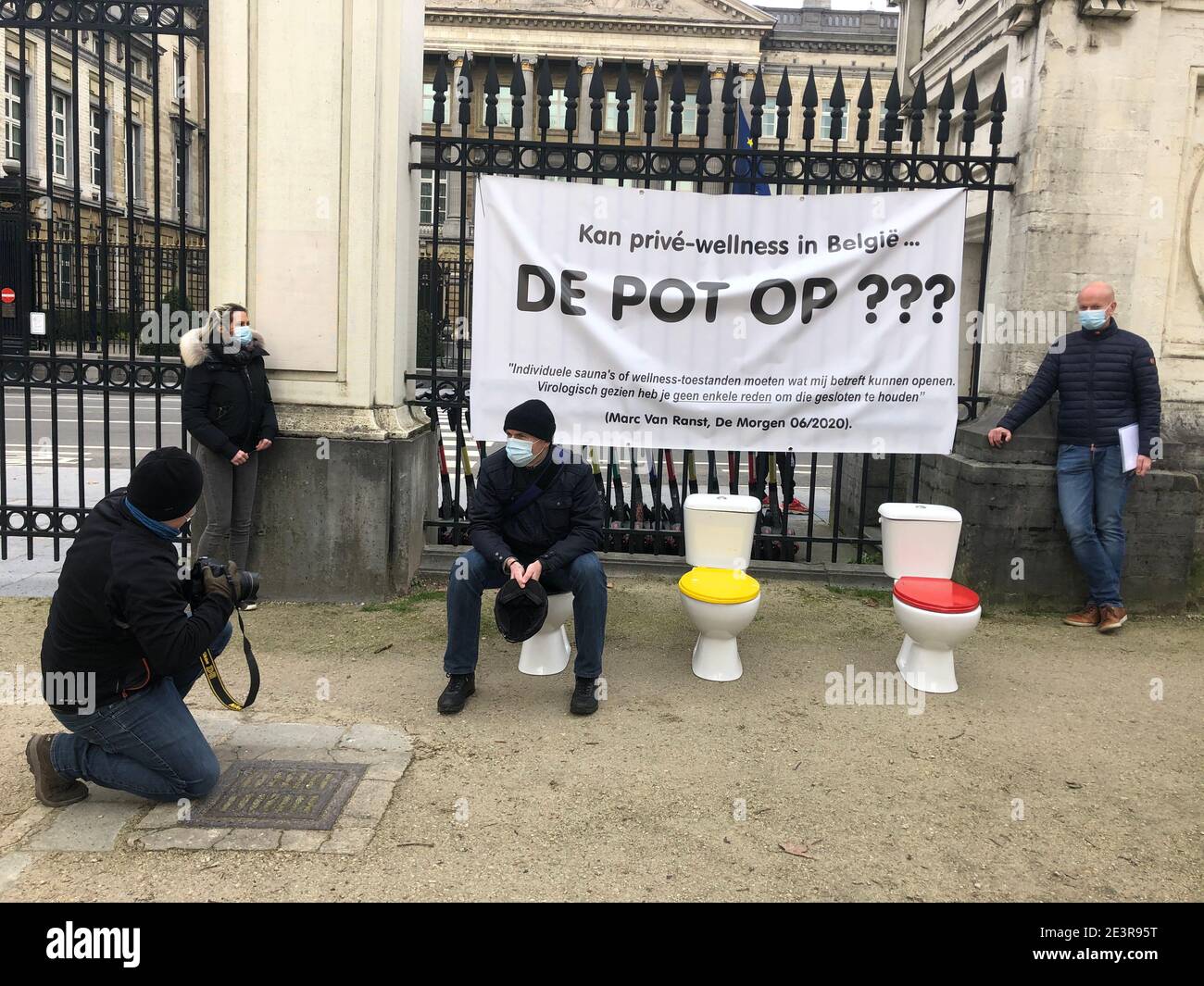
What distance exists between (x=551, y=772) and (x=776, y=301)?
3.86 meters

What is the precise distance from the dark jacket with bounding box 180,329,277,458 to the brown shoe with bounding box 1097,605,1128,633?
5606mm

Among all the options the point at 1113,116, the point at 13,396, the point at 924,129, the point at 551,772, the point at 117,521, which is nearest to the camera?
the point at 117,521

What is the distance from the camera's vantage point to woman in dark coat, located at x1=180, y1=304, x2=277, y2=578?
6.23 meters

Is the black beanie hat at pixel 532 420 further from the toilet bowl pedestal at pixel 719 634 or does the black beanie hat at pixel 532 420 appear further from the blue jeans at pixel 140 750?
the blue jeans at pixel 140 750

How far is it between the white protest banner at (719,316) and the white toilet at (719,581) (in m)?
1.33

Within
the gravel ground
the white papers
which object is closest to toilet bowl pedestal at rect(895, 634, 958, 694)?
the gravel ground

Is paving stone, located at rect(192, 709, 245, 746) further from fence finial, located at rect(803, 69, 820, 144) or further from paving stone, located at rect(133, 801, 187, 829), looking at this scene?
fence finial, located at rect(803, 69, 820, 144)

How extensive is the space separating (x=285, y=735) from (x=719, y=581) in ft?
7.78

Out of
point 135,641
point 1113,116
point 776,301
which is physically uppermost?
point 1113,116

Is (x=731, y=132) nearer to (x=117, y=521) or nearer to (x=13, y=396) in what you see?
(x=117, y=521)

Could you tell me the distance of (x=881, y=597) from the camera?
718 cm

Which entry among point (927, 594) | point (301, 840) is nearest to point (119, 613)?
point (301, 840)

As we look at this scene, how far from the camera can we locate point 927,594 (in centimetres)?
535

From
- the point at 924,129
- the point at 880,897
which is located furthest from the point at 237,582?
the point at 924,129
